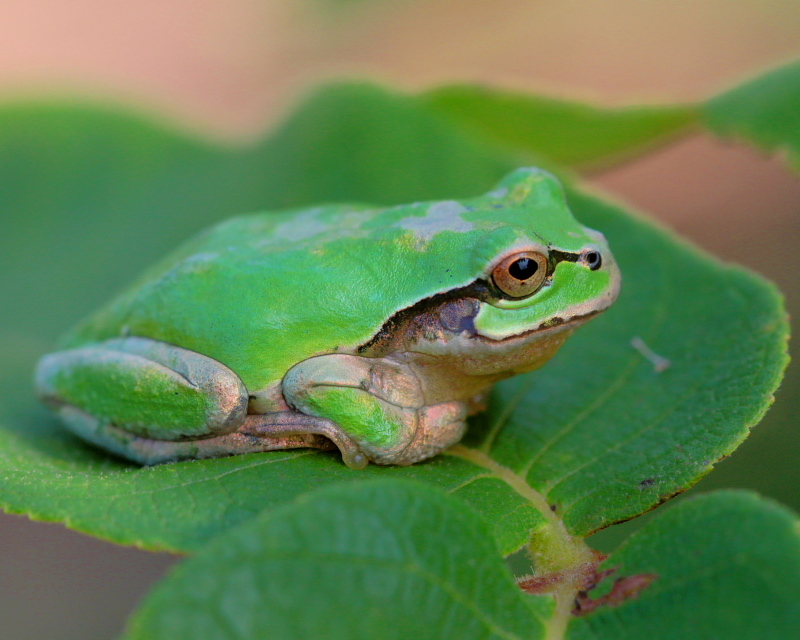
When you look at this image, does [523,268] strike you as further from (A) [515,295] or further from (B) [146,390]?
(B) [146,390]

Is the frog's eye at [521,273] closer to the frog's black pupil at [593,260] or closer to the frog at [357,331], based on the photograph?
the frog at [357,331]

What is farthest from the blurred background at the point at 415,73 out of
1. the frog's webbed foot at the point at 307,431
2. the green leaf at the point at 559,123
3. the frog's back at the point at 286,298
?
the frog's webbed foot at the point at 307,431

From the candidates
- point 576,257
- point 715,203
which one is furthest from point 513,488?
point 715,203

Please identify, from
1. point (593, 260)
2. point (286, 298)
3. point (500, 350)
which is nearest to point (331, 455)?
point (286, 298)

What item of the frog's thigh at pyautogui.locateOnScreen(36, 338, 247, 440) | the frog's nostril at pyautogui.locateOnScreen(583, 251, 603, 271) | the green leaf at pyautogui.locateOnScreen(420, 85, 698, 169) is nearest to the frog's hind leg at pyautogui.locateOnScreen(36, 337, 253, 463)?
the frog's thigh at pyautogui.locateOnScreen(36, 338, 247, 440)

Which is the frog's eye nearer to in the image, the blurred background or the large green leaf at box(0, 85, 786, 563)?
the large green leaf at box(0, 85, 786, 563)

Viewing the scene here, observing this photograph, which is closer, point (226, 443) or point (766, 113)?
point (226, 443)
